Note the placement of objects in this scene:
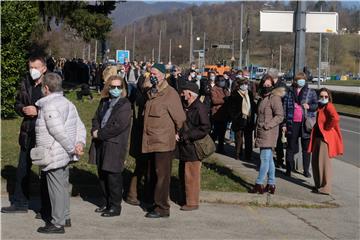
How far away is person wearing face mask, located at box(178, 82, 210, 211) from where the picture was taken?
28.1ft

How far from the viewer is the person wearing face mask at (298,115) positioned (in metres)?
11.8

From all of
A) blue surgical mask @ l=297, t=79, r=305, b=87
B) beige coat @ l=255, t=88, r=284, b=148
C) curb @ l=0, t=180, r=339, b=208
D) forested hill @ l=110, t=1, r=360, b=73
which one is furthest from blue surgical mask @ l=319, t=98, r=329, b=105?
forested hill @ l=110, t=1, r=360, b=73

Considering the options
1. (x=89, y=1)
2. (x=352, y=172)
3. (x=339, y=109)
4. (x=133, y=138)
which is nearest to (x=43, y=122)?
(x=133, y=138)

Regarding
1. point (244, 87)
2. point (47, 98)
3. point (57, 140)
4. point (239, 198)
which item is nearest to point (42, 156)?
point (57, 140)

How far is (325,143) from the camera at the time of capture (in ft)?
33.9

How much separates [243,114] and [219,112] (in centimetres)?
153

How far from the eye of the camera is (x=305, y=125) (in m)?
11.8

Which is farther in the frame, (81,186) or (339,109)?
(339,109)

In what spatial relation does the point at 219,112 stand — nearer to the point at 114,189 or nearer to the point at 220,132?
the point at 220,132

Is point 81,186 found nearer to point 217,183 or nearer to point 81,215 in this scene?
point 81,215

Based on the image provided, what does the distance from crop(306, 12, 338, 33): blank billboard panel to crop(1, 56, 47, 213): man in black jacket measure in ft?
22.9

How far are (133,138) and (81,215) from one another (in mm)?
1377

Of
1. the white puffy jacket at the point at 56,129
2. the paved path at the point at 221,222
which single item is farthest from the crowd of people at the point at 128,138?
the paved path at the point at 221,222

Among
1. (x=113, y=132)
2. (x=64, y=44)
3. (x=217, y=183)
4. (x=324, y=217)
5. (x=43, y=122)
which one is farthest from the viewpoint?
(x=64, y=44)
